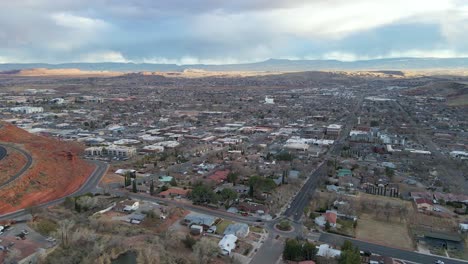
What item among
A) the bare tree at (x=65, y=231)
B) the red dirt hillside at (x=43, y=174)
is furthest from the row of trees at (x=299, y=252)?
the red dirt hillside at (x=43, y=174)

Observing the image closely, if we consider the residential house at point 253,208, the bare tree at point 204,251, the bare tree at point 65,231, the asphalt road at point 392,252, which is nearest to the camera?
the bare tree at point 204,251

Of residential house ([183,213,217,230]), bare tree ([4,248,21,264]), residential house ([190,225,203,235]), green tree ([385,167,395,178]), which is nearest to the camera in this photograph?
bare tree ([4,248,21,264])

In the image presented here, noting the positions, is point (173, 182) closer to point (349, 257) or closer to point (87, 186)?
point (87, 186)

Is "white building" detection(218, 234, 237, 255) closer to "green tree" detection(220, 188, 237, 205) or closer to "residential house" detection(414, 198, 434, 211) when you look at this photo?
"green tree" detection(220, 188, 237, 205)

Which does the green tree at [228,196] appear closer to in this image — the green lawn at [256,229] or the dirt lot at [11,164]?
the green lawn at [256,229]

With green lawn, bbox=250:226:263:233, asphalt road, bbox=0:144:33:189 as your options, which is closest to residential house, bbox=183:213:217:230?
green lawn, bbox=250:226:263:233

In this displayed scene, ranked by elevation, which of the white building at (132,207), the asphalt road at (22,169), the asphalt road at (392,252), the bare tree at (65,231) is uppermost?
the asphalt road at (22,169)

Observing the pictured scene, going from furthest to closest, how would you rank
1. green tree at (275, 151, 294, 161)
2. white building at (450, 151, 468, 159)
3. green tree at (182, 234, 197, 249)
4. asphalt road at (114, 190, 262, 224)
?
white building at (450, 151, 468, 159), green tree at (275, 151, 294, 161), asphalt road at (114, 190, 262, 224), green tree at (182, 234, 197, 249)
